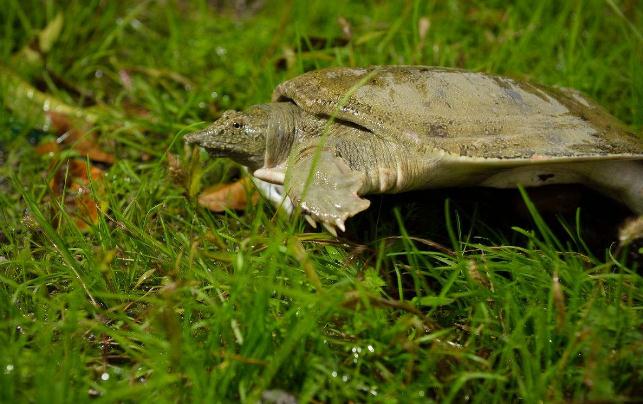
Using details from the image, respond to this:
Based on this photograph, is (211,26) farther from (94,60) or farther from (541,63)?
(541,63)

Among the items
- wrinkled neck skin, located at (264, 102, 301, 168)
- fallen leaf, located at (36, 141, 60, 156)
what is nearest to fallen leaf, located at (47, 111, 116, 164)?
fallen leaf, located at (36, 141, 60, 156)

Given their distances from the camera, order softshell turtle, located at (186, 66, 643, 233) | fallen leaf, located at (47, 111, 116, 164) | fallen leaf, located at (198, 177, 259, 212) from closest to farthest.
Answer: softshell turtle, located at (186, 66, 643, 233)
fallen leaf, located at (198, 177, 259, 212)
fallen leaf, located at (47, 111, 116, 164)

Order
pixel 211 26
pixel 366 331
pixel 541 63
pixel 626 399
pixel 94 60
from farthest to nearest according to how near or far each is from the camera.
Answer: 1. pixel 211 26
2. pixel 94 60
3. pixel 541 63
4. pixel 366 331
5. pixel 626 399

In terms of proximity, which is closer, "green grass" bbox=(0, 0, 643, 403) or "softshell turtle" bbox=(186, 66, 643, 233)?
"green grass" bbox=(0, 0, 643, 403)

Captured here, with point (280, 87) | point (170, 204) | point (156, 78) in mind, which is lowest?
point (170, 204)

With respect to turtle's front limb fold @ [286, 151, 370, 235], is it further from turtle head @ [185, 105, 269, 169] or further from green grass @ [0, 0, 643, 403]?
turtle head @ [185, 105, 269, 169]

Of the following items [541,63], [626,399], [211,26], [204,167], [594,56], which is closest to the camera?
[626,399]

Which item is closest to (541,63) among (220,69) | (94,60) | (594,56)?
(594,56)
